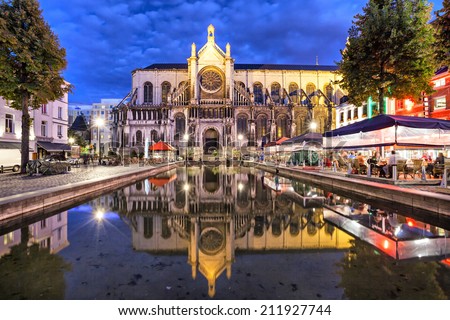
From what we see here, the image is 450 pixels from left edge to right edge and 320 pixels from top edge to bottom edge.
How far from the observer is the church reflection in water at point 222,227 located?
15.4 ft

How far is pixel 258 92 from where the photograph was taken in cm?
6134

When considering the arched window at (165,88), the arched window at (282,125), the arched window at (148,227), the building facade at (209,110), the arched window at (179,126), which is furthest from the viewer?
the arched window at (165,88)

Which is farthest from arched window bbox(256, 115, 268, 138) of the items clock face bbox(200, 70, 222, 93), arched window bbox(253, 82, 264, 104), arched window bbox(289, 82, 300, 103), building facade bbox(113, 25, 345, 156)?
clock face bbox(200, 70, 222, 93)

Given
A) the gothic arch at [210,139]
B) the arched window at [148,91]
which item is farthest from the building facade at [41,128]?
the arched window at [148,91]

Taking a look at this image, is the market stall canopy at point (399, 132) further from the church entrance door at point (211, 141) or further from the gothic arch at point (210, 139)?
the church entrance door at point (211, 141)

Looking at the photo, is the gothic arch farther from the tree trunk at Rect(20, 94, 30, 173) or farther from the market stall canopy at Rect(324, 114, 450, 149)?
the market stall canopy at Rect(324, 114, 450, 149)

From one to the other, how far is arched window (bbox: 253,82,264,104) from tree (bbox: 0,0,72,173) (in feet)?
154

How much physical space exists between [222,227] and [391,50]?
1551 centimetres

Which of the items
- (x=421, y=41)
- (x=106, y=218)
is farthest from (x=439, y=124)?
(x=106, y=218)

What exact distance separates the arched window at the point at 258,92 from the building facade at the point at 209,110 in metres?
0.55

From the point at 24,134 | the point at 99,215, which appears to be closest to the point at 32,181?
the point at 24,134

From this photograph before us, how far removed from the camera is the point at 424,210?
7344 mm

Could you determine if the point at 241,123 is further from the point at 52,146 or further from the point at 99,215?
the point at 99,215

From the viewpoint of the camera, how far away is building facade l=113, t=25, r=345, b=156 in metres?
51.7
